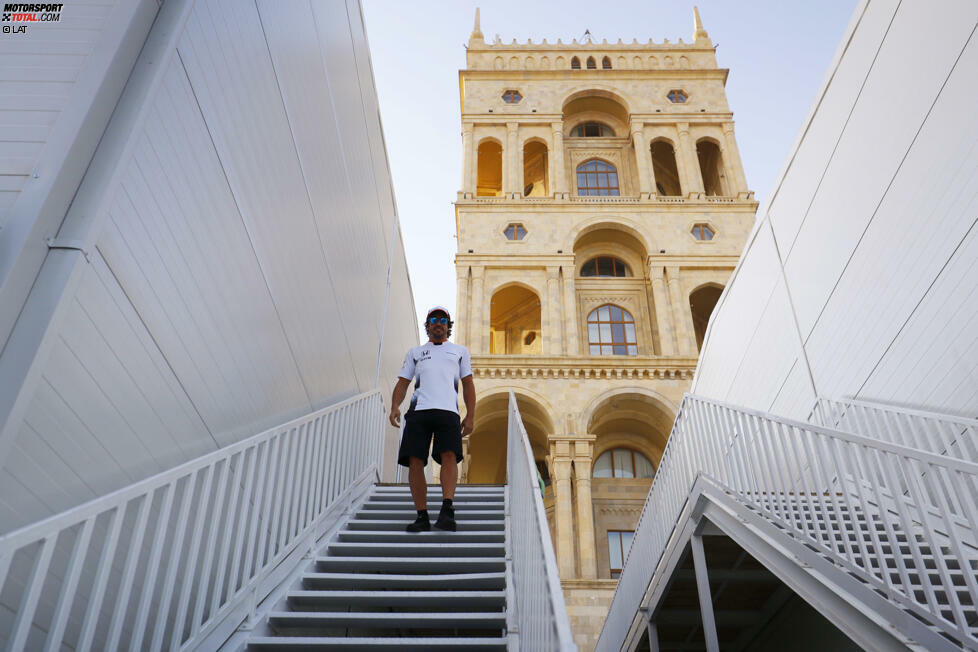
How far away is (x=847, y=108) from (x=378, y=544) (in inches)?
232

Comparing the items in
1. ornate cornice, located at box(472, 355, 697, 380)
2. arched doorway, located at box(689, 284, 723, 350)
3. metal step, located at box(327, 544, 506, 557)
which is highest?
arched doorway, located at box(689, 284, 723, 350)

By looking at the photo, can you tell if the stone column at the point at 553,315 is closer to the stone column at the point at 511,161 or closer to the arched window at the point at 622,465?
the arched window at the point at 622,465

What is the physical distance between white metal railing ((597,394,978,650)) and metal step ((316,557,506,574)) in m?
1.93

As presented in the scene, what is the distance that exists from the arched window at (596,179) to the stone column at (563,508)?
11019 millimetres

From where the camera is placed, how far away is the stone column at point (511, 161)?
78.7 feet

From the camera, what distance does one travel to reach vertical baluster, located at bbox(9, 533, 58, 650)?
1712 millimetres

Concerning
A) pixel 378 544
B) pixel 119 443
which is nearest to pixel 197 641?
pixel 119 443

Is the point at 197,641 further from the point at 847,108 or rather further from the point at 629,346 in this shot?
the point at 629,346

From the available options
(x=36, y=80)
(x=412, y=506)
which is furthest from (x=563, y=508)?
(x=36, y=80)

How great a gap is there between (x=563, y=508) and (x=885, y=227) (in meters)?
12.6

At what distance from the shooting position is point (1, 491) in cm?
215

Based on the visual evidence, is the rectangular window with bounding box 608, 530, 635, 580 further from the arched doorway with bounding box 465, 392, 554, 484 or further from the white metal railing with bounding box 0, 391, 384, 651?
the white metal railing with bounding box 0, 391, 384, 651

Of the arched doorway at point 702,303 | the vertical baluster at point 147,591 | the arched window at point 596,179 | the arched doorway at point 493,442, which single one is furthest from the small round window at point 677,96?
the vertical baluster at point 147,591

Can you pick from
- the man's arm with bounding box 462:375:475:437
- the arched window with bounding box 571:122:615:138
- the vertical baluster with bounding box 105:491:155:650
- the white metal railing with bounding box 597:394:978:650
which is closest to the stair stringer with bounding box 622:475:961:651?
the white metal railing with bounding box 597:394:978:650
